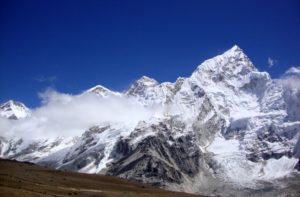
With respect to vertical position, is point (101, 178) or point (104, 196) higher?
point (101, 178)

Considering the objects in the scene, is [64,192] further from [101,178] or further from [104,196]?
[101,178]

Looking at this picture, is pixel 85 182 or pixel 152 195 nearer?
pixel 152 195

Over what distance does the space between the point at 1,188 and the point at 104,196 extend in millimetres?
17028

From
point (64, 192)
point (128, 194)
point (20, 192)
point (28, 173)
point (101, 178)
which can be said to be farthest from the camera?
point (101, 178)

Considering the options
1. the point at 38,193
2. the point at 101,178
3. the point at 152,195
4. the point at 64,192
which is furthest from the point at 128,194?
the point at 101,178

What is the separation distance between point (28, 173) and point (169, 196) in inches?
1005

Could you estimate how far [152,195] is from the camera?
82.2 metres

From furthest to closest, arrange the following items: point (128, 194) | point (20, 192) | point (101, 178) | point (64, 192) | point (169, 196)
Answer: point (101, 178), point (169, 196), point (128, 194), point (64, 192), point (20, 192)

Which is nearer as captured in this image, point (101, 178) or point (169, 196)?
point (169, 196)

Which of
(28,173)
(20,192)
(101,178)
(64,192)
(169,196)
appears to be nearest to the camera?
(20,192)

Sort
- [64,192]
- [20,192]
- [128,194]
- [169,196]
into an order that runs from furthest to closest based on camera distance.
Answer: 1. [169,196]
2. [128,194]
3. [64,192]
4. [20,192]

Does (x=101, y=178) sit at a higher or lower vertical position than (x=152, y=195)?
higher

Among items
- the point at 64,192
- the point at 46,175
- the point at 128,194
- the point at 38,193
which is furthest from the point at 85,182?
the point at 38,193

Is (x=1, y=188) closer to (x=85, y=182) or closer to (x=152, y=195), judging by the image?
(x=152, y=195)
